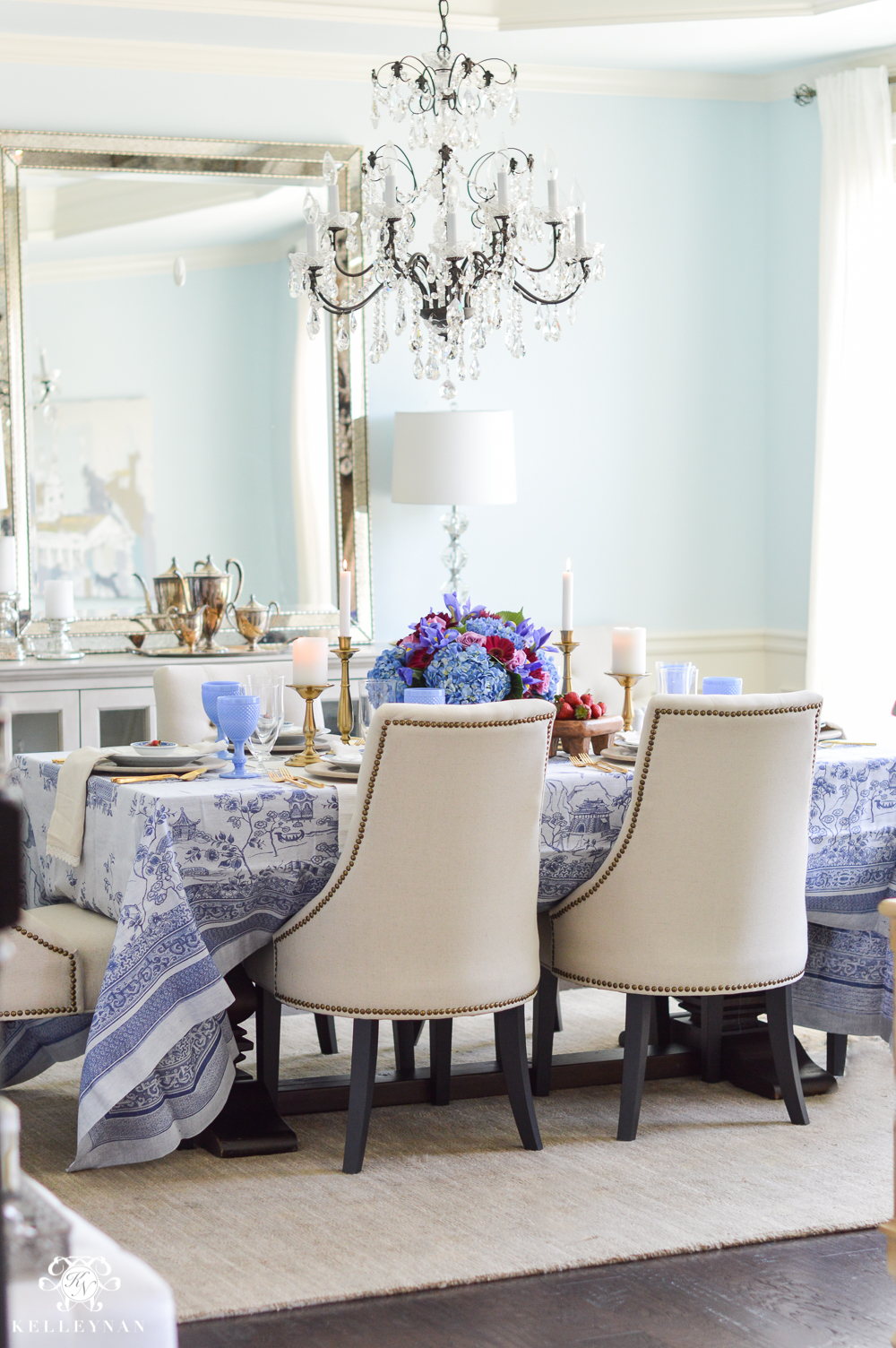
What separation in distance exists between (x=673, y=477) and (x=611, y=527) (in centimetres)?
32

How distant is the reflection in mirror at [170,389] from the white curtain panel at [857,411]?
171 centimetres

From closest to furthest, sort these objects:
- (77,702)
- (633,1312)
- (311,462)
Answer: (633,1312) < (77,702) < (311,462)

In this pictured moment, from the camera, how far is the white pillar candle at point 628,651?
11.4 feet

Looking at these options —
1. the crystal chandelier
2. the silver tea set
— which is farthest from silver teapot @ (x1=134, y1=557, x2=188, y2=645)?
the crystal chandelier

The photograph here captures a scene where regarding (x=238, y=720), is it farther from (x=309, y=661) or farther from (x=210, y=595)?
(x=210, y=595)

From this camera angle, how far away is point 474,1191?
2771 mm

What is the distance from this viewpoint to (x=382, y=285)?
3.62 meters

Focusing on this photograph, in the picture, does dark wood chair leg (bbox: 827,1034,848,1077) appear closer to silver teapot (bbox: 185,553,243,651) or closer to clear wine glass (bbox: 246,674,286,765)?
clear wine glass (bbox: 246,674,286,765)

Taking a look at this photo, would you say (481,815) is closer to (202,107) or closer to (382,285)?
(382,285)

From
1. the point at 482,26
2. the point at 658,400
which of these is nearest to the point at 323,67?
the point at 482,26

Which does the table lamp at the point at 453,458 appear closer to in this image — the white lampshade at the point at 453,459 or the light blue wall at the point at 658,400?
the white lampshade at the point at 453,459

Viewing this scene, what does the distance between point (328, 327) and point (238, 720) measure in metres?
2.41

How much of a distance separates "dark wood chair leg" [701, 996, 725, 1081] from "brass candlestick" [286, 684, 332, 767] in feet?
3.42

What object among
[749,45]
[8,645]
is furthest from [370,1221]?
[749,45]
